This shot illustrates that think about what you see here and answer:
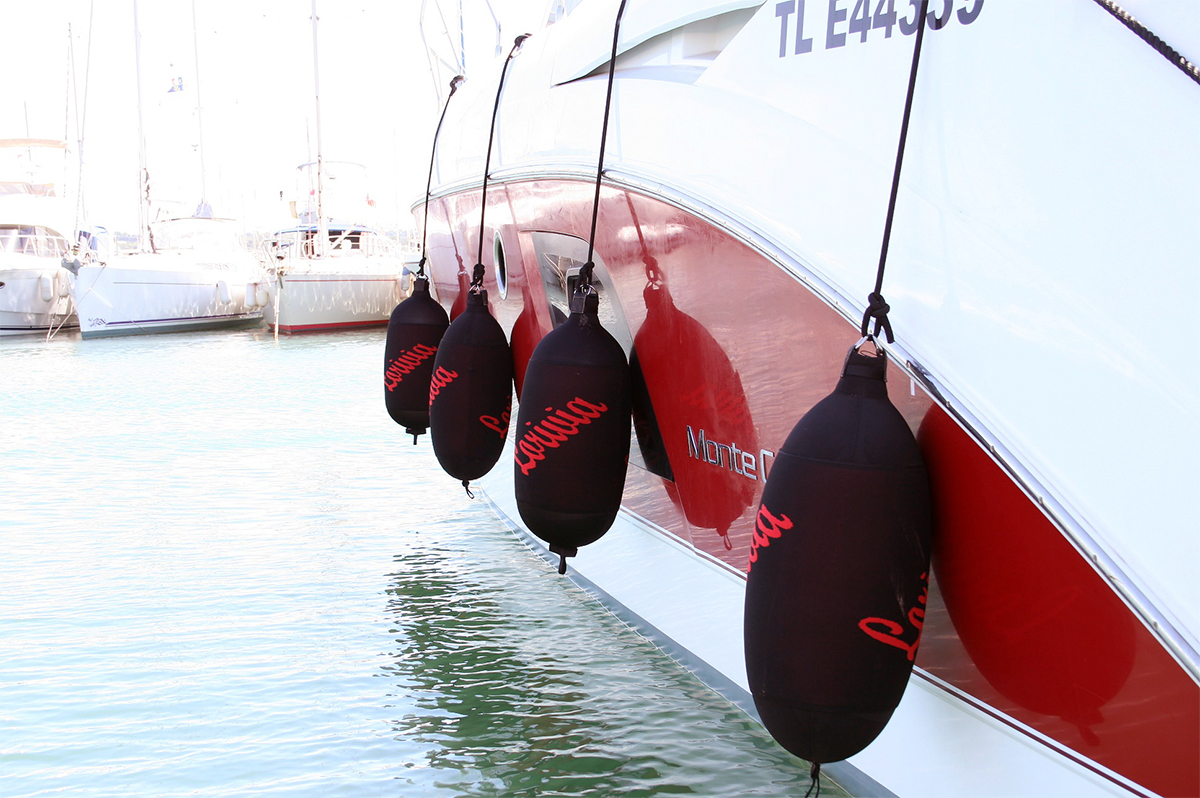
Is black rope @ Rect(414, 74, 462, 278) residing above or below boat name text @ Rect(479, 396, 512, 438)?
above

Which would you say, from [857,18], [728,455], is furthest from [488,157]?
[857,18]

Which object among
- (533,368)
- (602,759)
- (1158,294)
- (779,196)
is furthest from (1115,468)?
(602,759)

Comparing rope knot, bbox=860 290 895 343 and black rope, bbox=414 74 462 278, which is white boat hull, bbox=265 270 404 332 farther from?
rope knot, bbox=860 290 895 343

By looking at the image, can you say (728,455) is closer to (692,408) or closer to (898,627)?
(692,408)

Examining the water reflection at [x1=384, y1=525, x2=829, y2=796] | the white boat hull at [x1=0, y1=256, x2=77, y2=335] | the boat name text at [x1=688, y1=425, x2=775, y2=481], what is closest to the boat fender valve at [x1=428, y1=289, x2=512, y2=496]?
the water reflection at [x1=384, y1=525, x2=829, y2=796]

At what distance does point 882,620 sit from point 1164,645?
1.31 feet

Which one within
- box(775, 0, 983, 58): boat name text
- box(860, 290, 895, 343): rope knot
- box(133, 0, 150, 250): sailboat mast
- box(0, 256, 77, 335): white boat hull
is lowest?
box(0, 256, 77, 335): white boat hull

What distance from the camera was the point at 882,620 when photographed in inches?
63.9

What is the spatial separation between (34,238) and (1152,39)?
26.1 m

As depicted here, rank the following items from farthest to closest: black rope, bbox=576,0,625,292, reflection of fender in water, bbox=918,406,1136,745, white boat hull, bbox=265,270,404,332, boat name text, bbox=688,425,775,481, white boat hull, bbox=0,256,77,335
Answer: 1. white boat hull, bbox=0,256,77,335
2. white boat hull, bbox=265,270,404,332
3. black rope, bbox=576,0,625,292
4. boat name text, bbox=688,425,775,481
5. reflection of fender in water, bbox=918,406,1136,745

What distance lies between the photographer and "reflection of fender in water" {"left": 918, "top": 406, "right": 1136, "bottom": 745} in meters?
1.47

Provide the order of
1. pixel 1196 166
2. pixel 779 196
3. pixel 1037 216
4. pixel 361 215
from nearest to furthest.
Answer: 1. pixel 1196 166
2. pixel 1037 216
3. pixel 779 196
4. pixel 361 215

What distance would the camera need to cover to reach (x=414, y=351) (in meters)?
4.27

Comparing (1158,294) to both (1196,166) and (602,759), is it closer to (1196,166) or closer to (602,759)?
(1196,166)
